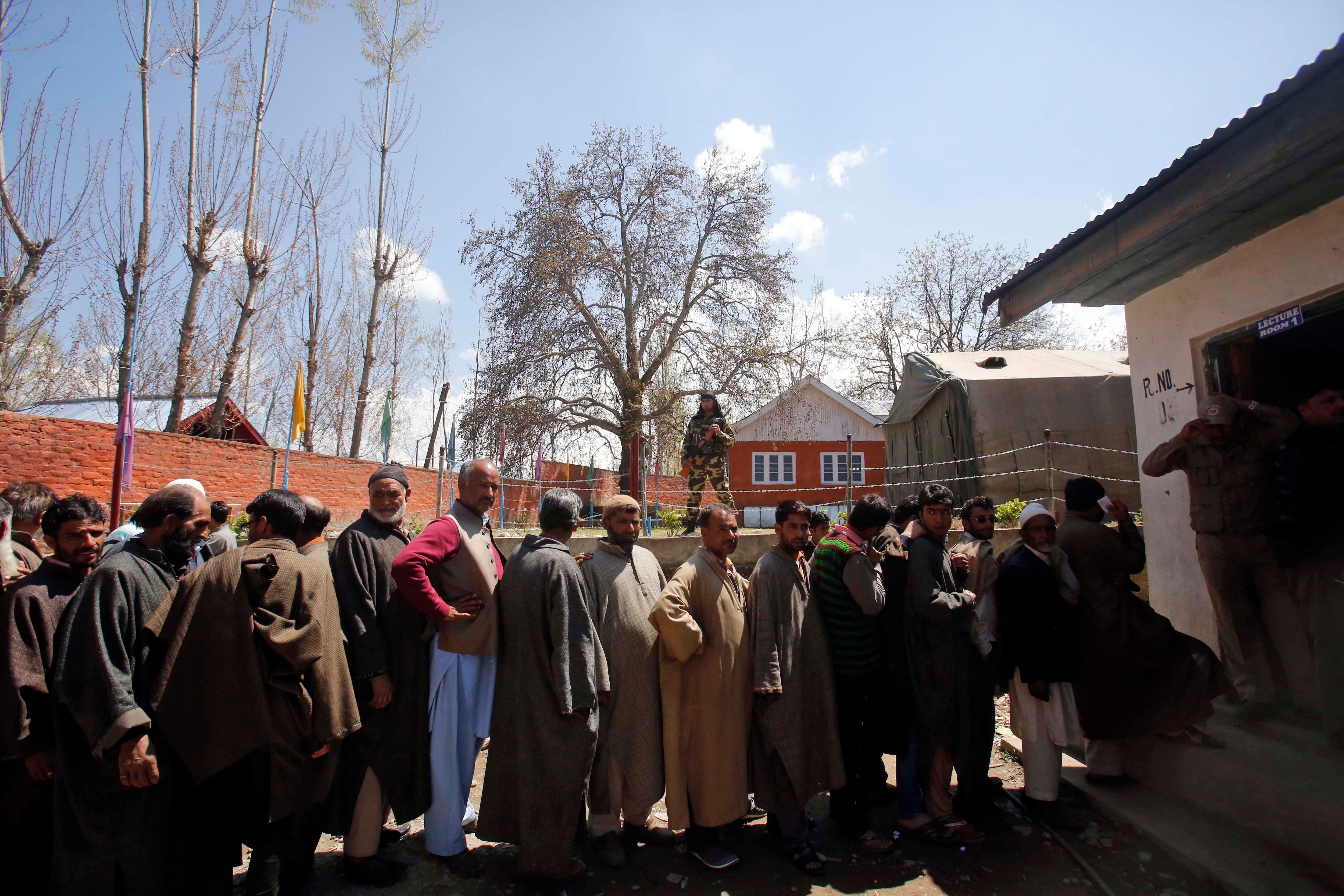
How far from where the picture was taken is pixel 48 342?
1725 centimetres

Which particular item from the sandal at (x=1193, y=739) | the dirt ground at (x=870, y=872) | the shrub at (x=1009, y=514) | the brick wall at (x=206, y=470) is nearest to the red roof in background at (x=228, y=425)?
the brick wall at (x=206, y=470)

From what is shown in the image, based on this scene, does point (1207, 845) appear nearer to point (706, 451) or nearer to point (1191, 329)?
point (1191, 329)

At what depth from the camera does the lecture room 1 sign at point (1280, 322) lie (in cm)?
383

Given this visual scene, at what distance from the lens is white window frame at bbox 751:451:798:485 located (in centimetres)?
2097

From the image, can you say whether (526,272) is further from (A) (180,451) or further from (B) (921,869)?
(B) (921,869)

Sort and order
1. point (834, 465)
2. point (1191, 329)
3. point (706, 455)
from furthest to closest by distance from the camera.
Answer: point (834, 465) < point (706, 455) < point (1191, 329)

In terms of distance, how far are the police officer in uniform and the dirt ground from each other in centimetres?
512

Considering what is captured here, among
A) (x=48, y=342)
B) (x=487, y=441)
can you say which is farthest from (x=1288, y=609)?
(x=48, y=342)

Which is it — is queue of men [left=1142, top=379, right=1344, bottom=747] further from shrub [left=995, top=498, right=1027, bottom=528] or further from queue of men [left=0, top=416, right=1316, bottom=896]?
shrub [left=995, top=498, right=1027, bottom=528]

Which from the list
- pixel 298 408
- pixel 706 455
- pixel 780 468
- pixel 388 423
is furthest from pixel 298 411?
pixel 780 468

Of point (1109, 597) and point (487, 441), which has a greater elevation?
point (487, 441)

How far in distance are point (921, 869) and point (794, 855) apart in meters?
0.60

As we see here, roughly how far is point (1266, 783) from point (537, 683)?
3541 millimetres

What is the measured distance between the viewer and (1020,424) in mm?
11984
